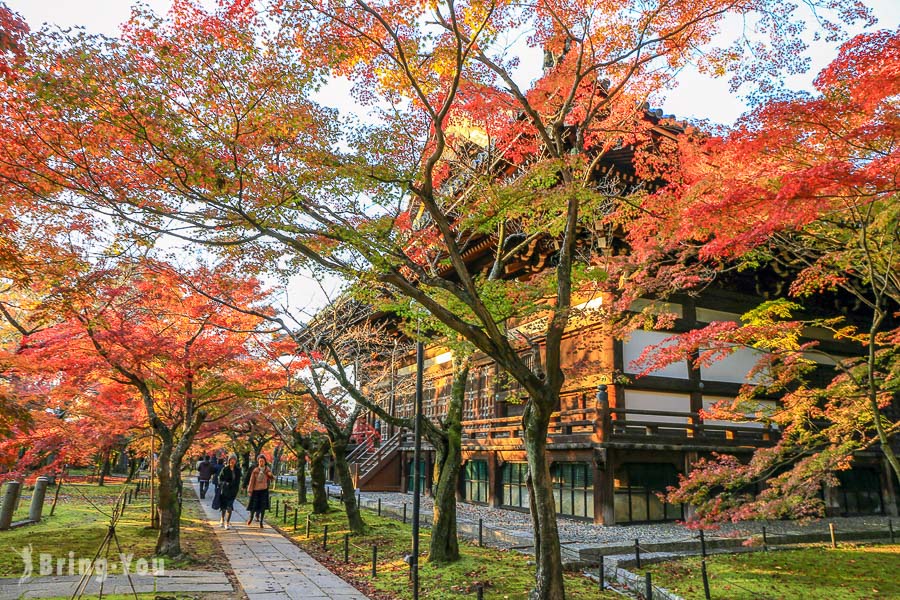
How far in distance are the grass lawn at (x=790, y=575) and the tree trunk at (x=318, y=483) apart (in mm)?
11592

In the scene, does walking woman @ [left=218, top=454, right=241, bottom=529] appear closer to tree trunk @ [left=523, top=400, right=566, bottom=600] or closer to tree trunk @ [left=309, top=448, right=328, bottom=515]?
tree trunk @ [left=309, top=448, right=328, bottom=515]

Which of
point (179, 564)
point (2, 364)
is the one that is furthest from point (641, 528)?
point (2, 364)

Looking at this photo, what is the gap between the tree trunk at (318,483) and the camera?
18047 mm

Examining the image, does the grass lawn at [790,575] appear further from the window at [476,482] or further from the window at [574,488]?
the window at [476,482]

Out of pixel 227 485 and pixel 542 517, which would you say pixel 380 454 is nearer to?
pixel 227 485

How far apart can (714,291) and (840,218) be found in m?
8.28

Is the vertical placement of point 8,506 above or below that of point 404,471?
below

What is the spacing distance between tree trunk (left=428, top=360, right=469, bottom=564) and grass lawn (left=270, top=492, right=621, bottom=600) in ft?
0.92

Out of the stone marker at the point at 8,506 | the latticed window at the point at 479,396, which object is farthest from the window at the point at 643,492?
the stone marker at the point at 8,506

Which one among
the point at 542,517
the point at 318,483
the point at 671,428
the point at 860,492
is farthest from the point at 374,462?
the point at 542,517

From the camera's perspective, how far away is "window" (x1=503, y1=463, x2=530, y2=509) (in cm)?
1658

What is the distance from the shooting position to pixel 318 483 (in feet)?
59.8

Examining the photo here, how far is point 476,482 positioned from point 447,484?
32.4ft

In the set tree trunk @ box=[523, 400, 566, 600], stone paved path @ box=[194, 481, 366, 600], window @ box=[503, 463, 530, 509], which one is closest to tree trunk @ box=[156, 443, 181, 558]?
stone paved path @ box=[194, 481, 366, 600]
